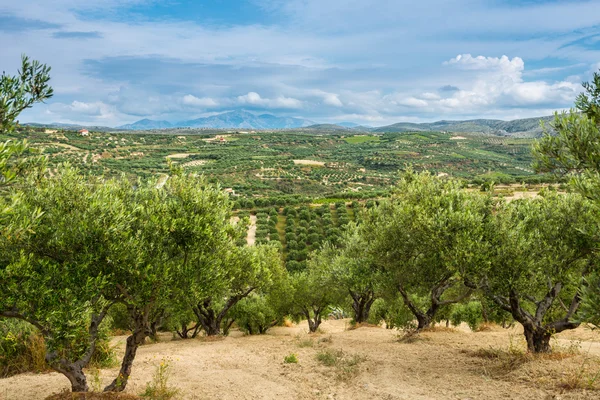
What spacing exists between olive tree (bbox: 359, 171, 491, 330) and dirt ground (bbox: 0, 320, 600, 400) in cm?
Result: 346

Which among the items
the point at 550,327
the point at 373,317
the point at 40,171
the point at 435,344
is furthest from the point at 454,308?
the point at 40,171

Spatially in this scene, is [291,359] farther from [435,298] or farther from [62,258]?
[62,258]

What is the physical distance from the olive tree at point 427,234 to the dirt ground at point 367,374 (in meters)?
3.46

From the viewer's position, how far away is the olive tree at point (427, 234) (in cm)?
1530

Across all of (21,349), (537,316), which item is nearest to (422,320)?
(537,316)

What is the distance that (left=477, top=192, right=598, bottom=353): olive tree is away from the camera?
599 inches

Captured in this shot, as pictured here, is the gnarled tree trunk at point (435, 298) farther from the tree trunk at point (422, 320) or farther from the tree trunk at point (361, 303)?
the tree trunk at point (361, 303)

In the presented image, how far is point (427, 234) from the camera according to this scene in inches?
641

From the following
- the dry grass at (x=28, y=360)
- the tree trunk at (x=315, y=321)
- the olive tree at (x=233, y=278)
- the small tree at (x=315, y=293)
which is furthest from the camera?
the tree trunk at (x=315, y=321)

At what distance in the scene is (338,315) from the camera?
54281 mm

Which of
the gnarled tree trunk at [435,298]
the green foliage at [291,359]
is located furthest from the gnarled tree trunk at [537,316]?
the green foliage at [291,359]

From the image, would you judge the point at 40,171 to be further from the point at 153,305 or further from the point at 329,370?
the point at 329,370

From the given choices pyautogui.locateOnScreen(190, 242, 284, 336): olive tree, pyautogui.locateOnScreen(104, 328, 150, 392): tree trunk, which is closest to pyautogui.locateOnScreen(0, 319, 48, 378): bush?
pyautogui.locateOnScreen(104, 328, 150, 392): tree trunk

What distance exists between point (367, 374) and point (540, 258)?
869 cm
